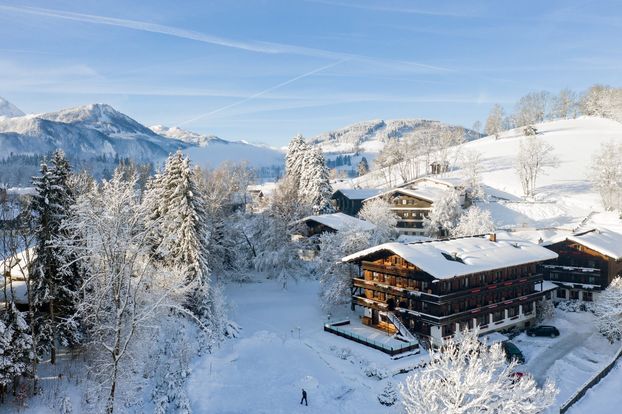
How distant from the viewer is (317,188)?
77.3m

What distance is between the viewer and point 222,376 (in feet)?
113

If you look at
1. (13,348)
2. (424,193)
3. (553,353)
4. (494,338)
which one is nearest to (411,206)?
(424,193)

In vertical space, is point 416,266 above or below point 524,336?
above

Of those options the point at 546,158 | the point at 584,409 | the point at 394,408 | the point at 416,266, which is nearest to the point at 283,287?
the point at 416,266

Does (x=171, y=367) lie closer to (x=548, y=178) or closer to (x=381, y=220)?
(x=381, y=220)

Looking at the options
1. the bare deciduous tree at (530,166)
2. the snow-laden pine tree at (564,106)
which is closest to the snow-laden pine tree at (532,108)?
the snow-laden pine tree at (564,106)

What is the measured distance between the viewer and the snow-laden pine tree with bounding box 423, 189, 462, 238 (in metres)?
70.9

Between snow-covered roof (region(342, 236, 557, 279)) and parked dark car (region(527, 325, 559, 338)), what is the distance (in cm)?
677

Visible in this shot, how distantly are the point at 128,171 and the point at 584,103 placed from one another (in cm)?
15636

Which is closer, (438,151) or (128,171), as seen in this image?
(128,171)

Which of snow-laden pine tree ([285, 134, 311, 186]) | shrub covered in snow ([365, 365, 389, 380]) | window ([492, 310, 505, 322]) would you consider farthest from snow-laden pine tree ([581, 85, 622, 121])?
shrub covered in snow ([365, 365, 389, 380])

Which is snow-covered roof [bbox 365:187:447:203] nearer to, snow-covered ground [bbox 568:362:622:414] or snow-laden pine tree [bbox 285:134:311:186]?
snow-laden pine tree [bbox 285:134:311:186]

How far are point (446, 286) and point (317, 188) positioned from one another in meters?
39.2

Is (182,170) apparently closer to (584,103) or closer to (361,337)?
(361,337)
